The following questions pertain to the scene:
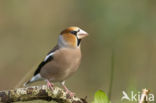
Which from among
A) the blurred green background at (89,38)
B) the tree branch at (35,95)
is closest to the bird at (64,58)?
the tree branch at (35,95)

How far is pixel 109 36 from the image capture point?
7.90m

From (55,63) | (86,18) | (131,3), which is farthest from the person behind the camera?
(86,18)

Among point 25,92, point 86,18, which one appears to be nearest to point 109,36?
point 86,18

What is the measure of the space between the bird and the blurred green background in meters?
2.60

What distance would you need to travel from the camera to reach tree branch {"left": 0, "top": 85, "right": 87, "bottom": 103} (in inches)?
122

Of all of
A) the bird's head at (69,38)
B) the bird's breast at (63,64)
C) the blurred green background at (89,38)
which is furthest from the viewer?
the blurred green background at (89,38)

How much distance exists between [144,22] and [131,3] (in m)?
0.53

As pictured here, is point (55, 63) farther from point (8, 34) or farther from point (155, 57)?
point (8, 34)

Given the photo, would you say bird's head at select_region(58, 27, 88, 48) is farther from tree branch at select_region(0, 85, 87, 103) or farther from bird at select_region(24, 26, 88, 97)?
tree branch at select_region(0, 85, 87, 103)

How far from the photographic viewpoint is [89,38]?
9766 millimetres

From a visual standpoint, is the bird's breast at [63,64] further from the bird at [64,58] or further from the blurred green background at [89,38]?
the blurred green background at [89,38]

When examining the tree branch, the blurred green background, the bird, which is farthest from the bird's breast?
the blurred green background

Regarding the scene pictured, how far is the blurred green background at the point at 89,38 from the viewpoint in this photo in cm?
790

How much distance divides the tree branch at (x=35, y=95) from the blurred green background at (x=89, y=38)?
3.88 m
